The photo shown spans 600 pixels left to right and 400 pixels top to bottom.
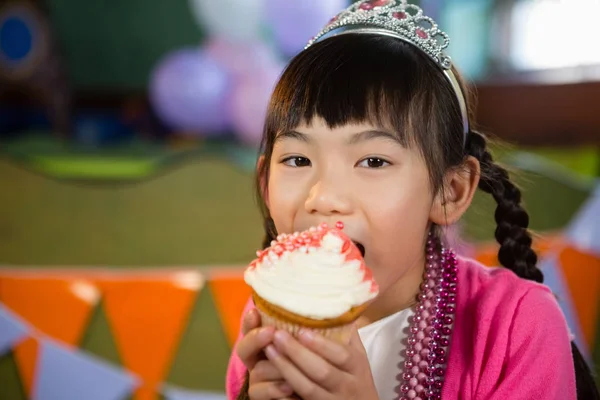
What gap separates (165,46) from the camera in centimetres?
393

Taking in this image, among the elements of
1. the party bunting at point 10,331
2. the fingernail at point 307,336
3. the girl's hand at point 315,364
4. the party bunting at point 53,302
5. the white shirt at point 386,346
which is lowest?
the party bunting at point 10,331

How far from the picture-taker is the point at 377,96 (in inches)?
42.5

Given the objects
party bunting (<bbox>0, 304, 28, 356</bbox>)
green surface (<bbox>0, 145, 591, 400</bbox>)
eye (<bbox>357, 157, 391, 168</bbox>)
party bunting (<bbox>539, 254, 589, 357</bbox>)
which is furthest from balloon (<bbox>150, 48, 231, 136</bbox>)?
eye (<bbox>357, 157, 391, 168</bbox>)

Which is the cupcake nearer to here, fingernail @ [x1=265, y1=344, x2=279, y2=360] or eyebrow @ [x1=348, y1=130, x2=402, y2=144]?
fingernail @ [x1=265, y1=344, x2=279, y2=360]

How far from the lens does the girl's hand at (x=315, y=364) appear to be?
0.88 m

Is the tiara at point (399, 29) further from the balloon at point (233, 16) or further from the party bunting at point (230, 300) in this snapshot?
the balloon at point (233, 16)

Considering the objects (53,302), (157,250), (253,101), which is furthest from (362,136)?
(253,101)

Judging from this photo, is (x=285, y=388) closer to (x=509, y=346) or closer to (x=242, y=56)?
(x=509, y=346)

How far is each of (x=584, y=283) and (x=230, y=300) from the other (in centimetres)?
122

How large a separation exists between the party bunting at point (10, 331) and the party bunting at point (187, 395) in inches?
20.2

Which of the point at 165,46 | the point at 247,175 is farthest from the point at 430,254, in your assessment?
the point at 165,46

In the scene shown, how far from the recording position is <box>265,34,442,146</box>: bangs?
1.07 meters

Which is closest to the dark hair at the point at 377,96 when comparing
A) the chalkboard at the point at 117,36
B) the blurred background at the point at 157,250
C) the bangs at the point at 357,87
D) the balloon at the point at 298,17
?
the bangs at the point at 357,87

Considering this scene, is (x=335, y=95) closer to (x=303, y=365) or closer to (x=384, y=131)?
(x=384, y=131)
